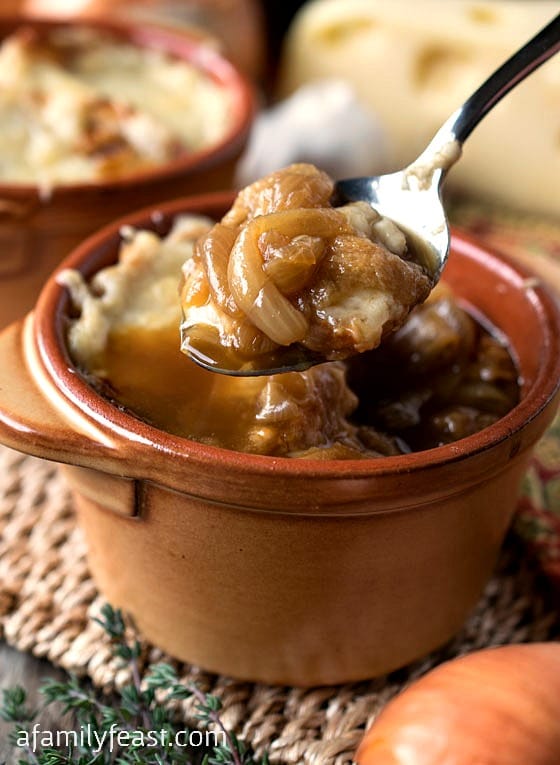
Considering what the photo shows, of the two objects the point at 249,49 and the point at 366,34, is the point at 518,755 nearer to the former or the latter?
the point at 366,34

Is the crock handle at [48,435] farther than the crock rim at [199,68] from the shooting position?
No

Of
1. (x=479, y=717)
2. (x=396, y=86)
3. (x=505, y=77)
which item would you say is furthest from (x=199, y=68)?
(x=479, y=717)

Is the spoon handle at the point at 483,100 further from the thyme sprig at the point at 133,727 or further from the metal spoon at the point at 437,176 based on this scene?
the thyme sprig at the point at 133,727

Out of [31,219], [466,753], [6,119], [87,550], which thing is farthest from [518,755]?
[6,119]

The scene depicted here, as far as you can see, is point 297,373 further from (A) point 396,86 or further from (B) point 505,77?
(A) point 396,86

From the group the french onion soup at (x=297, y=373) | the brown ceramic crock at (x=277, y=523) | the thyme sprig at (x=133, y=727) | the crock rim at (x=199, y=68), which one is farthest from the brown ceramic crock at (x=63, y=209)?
the thyme sprig at (x=133, y=727)

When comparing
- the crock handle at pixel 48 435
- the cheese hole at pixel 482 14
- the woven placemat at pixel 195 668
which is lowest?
the woven placemat at pixel 195 668
